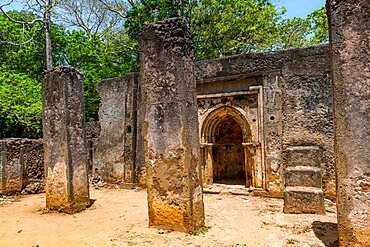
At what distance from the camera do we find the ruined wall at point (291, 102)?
6.74 m

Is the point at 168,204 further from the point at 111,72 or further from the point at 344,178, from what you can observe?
the point at 111,72

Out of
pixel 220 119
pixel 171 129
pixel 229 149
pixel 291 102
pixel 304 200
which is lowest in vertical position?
pixel 304 200

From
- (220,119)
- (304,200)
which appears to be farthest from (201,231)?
(220,119)

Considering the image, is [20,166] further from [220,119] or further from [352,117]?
[352,117]

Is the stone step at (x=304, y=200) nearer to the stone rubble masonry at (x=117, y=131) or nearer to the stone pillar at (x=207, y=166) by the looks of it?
the stone pillar at (x=207, y=166)

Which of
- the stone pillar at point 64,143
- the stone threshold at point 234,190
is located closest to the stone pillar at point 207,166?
the stone threshold at point 234,190

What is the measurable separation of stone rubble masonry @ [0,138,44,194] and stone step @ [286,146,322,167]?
7.42 metres

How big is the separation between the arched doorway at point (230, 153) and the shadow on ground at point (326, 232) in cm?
539

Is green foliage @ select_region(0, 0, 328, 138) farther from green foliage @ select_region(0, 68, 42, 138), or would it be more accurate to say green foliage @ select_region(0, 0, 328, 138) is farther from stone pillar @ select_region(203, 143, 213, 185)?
stone pillar @ select_region(203, 143, 213, 185)

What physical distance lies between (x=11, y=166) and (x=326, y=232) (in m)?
8.12

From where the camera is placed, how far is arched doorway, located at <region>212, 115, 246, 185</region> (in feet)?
33.5

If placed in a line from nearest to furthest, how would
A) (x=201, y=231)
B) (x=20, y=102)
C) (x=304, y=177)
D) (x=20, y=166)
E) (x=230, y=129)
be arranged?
(x=201, y=231)
(x=304, y=177)
(x=20, y=166)
(x=230, y=129)
(x=20, y=102)

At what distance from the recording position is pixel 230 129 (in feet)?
33.8

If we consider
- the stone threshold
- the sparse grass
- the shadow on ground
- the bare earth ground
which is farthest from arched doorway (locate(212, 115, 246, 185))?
the sparse grass
